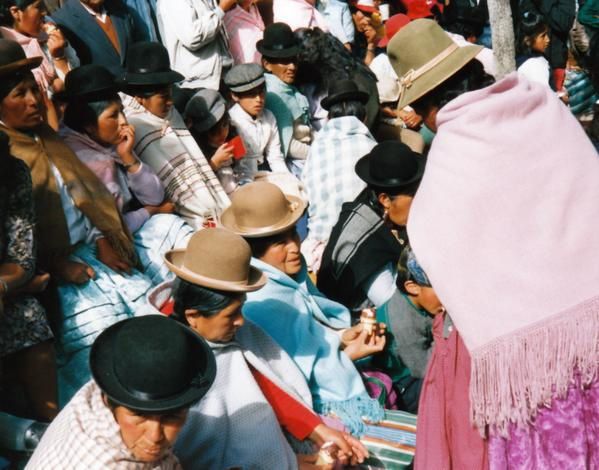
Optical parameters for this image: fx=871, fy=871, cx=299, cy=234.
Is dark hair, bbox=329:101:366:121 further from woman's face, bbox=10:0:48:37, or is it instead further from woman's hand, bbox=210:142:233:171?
woman's face, bbox=10:0:48:37

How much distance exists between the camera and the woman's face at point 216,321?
339 centimetres

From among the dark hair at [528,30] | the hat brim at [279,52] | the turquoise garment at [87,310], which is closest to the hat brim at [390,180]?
the turquoise garment at [87,310]

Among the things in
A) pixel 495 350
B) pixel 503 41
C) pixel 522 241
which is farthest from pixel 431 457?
pixel 503 41

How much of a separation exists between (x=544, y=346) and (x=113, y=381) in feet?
4.15

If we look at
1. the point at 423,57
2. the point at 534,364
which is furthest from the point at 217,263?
the point at 423,57

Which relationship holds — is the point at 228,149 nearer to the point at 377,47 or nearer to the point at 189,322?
the point at 189,322

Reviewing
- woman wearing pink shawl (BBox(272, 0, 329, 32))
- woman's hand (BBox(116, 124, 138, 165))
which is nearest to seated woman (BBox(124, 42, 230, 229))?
woman's hand (BBox(116, 124, 138, 165))

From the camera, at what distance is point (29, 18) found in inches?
211

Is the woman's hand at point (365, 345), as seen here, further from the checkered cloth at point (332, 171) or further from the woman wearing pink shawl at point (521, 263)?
the woman wearing pink shawl at point (521, 263)

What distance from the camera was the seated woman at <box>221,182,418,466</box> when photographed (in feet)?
13.4

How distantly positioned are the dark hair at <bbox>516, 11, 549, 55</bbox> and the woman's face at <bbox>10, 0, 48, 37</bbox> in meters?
5.03

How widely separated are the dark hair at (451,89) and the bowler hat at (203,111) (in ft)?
6.89

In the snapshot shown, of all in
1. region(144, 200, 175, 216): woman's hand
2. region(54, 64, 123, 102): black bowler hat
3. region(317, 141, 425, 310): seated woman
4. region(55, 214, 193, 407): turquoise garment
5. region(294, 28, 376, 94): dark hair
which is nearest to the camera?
region(55, 214, 193, 407): turquoise garment

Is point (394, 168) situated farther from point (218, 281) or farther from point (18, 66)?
point (18, 66)
